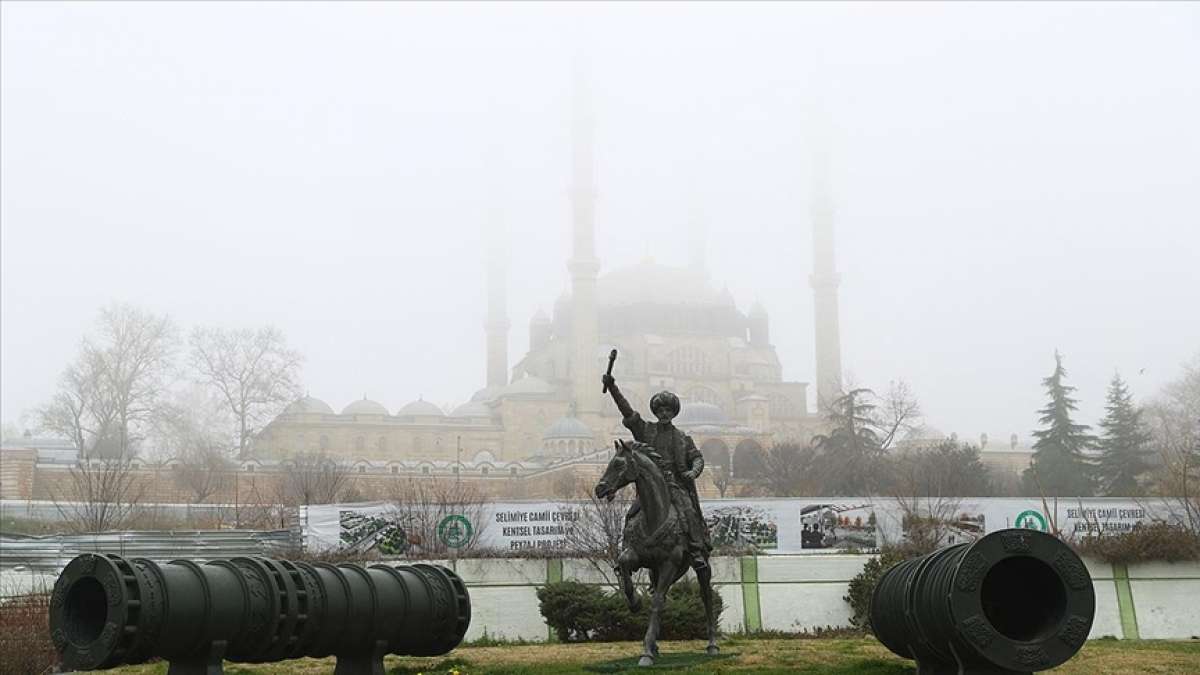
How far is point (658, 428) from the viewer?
13.3m

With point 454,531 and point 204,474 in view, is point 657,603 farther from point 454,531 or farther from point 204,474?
point 204,474

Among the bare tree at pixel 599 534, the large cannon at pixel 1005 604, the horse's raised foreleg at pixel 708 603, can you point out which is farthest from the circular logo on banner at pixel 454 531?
the large cannon at pixel 1005 604

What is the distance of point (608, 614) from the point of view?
16859mm

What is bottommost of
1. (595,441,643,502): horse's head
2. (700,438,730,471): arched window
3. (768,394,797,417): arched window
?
(595,441,643,502): horse's head

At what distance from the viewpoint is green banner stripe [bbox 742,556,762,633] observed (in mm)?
20750

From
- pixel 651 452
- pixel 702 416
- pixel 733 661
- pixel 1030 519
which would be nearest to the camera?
pixel 733 661

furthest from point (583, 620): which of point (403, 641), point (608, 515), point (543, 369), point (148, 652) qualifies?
point (543, 369)

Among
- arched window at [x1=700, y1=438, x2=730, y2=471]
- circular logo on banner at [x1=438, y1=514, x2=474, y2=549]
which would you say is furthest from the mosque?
circular logo on banner at [x1=438, y1=514, x2=474, y2=549]

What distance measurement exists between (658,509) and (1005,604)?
12.4 feet

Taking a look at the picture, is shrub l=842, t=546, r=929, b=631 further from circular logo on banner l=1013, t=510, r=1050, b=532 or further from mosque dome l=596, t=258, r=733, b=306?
mosque dome l=596, t=258, r=733, b=306

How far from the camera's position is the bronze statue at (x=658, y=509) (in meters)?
12.6

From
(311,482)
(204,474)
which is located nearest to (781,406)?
(204,474)

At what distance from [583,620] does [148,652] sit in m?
8.13

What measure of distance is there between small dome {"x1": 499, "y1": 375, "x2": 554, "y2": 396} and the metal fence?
6608cm
